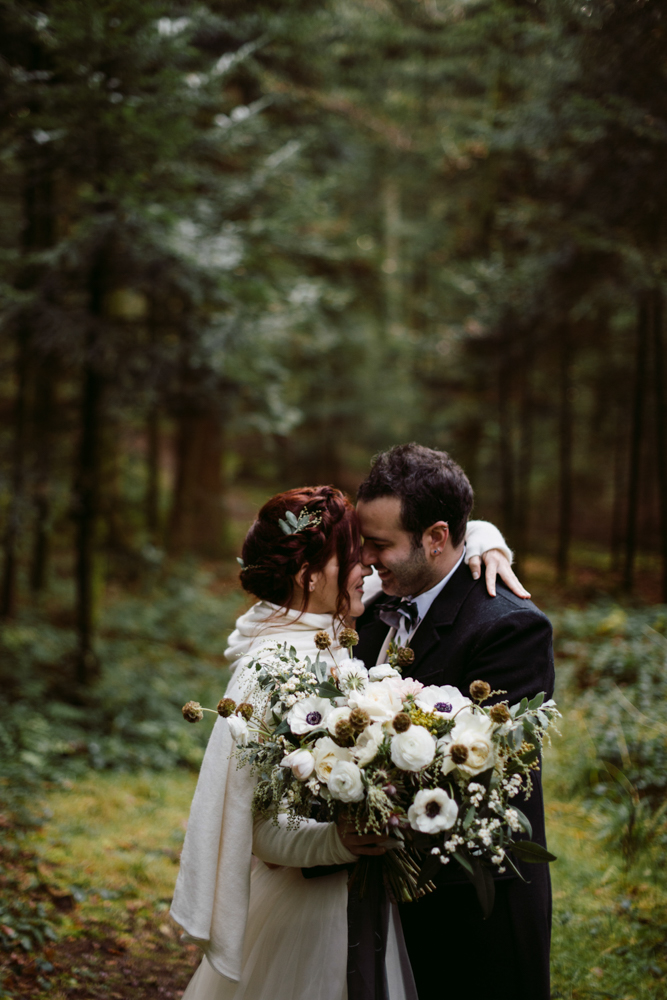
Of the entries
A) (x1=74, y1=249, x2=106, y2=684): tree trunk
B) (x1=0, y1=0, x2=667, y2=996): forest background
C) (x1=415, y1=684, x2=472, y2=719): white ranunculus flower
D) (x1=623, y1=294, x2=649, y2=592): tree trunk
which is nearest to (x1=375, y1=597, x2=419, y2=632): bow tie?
(x1=415, y1=684, x2=472, y2=719): white ranunculus flower

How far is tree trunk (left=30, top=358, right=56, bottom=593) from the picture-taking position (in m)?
7.08

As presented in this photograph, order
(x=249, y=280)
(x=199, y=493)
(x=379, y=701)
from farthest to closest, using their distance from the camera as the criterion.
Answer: (x=199, y=493), (x=249, y=280), (x=379, y=701)

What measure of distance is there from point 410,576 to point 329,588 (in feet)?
1.13

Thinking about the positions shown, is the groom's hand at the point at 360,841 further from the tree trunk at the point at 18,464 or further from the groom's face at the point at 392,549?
the tree trunk at the point at 18,464

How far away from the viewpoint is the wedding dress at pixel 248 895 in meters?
2.13

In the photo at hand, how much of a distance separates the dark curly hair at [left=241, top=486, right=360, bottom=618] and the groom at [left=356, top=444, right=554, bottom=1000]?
0.17m

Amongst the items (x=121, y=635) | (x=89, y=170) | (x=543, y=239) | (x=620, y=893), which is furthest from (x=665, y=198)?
(x=121, y=635)

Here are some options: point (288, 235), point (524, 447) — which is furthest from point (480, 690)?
point (524, 447)

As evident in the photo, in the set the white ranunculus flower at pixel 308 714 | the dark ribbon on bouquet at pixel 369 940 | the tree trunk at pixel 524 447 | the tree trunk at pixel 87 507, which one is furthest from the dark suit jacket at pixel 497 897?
the tree trunk at pixel 524 447

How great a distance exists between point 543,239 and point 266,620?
8.05 metres

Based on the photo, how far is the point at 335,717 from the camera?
177 centimetres

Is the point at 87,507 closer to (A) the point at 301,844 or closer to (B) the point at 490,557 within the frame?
(B) the point at 490,557

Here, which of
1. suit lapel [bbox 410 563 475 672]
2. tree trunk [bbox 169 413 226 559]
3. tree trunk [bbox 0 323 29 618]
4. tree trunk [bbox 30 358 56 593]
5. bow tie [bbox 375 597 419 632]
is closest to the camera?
suit lapel [bbox 410 563 475 672]

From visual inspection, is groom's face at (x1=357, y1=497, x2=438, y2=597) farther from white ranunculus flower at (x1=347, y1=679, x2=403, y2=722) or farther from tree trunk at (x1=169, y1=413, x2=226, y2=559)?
tree trunk at (x1=169, y1=413, x2=226, y2=559)
